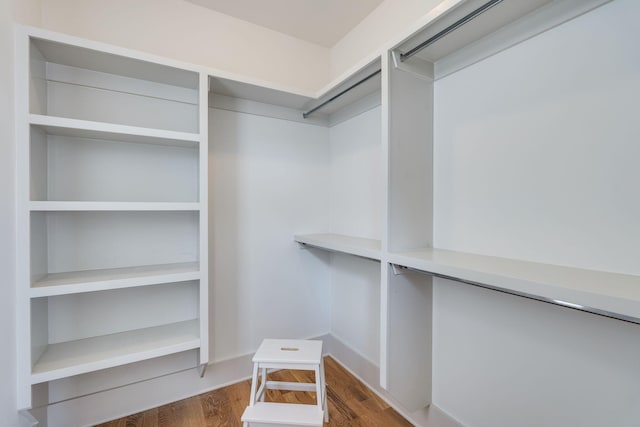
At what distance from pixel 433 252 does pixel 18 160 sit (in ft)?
6.05

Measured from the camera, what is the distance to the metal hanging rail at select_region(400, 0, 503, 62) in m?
1.00

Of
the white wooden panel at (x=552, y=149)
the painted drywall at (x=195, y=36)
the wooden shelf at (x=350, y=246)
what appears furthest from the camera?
the painted drywall at (x=195, y=36)

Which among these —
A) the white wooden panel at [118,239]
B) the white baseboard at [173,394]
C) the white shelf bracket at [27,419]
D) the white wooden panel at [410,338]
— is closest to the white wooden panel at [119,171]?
the white wooden panel at [118,239]

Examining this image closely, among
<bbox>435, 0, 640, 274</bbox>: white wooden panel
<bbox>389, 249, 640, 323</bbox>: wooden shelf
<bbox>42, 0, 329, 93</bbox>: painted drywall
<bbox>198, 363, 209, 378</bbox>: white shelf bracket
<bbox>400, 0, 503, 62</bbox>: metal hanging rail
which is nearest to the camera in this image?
<bbox>389, 249, 640, 323</bbox>: wooden shelf

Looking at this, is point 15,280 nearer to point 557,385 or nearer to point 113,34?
point 113,34

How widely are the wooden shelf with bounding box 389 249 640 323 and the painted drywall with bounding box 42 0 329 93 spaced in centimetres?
142

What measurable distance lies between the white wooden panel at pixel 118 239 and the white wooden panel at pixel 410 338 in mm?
1258

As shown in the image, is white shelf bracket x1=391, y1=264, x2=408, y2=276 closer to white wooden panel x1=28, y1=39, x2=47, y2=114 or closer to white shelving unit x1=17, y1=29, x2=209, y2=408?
white shelving unit x1=17, y1=29, x2=209, y2=408

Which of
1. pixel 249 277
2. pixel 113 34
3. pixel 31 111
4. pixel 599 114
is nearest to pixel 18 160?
pixel 31 111

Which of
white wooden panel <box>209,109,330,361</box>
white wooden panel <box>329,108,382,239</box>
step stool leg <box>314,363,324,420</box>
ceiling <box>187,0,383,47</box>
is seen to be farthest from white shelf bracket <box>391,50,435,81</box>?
step stool leg <box>314,363,324,420</box>

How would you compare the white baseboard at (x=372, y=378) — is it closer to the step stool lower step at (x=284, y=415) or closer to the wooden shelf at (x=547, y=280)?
the step stool lower step at (x=284, y=415)

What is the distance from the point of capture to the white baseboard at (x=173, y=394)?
1474mm

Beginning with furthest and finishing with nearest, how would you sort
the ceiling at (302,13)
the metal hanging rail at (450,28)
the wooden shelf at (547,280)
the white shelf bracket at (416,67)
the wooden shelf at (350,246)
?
the ceiling at (302,13)
the wooden shelf at (350,246)
the white shelf bracket at (416,67)
the metal hanging rail at (450,28)
the wooden shelf at (547,280)

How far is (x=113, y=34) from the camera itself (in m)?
1.57
